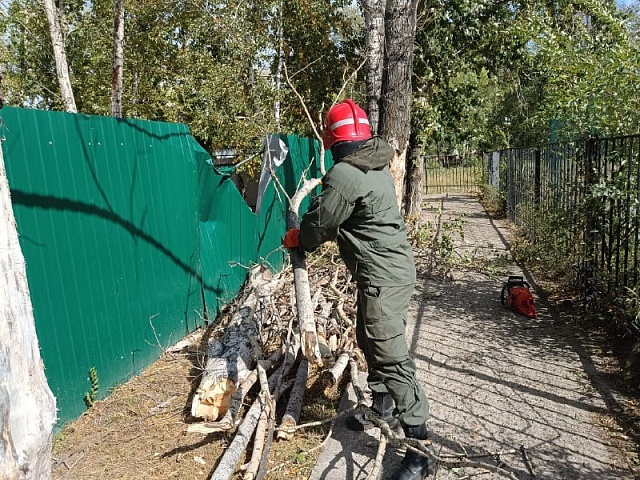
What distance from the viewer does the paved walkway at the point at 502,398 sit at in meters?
3.22

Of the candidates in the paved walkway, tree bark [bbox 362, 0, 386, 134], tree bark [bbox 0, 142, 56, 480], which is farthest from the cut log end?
tree bark [bbox 362, 0, 386, 134]

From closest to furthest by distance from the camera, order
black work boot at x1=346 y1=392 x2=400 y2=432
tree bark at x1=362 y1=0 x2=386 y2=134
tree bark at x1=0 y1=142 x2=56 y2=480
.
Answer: tree bark at x1=0 y1=142 x2=56 y2=480 → black work boot at x1=346 y1=392 x2=400 y2=432 → tree bark at x1=362 y1=0 x2=386 y2=134

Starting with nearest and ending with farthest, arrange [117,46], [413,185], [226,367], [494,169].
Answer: [226,367] < [117,46] < [413,185] < [494,169]

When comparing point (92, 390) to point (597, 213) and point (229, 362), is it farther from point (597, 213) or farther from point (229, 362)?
point (597, 213)

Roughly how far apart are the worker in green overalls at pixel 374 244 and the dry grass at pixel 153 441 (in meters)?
0.73

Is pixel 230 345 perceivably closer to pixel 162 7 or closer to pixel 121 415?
pixel 121 415

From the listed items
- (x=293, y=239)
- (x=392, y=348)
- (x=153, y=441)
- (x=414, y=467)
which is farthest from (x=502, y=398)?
(x=153, y=441)

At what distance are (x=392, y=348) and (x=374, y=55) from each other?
516cm

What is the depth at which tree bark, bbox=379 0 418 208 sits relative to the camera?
263 inches

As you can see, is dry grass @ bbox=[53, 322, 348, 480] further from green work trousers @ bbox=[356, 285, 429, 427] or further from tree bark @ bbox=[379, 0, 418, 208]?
tree bark @ bbox=[379, 0, 418, 208]

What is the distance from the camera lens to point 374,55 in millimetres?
7258

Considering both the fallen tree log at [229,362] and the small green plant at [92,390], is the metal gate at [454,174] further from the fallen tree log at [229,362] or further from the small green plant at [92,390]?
the small green plant at [92,390]

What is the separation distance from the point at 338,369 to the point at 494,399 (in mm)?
1188

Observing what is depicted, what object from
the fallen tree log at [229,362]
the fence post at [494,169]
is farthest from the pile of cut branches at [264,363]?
the fence post at [494,169]
